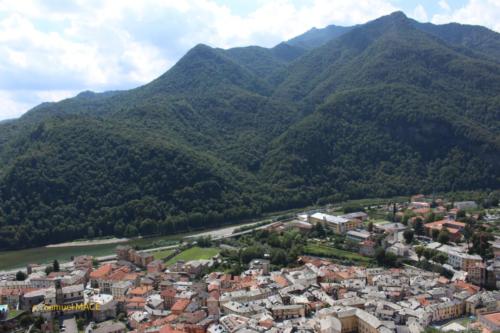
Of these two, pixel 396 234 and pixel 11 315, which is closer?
pixel 11 315

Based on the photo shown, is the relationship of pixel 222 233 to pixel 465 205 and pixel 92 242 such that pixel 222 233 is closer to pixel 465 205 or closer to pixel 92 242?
pixel 92 242

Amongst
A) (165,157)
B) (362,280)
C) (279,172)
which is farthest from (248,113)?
(362,280)

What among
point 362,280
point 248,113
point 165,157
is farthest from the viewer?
point 248,113

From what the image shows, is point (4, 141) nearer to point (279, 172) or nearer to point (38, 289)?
point (279, 172)

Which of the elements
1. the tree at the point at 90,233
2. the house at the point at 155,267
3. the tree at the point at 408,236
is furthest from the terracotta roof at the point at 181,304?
the tree at the point at 90,233

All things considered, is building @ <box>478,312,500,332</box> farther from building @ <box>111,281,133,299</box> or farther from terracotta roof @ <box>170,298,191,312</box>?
building @ <box>111,281,133,299</box>

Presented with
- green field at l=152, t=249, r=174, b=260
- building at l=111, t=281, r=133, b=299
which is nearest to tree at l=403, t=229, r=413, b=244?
green field at l=152, t=249, r=174, b=260

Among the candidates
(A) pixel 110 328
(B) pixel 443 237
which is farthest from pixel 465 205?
(A) pixel 110 328
